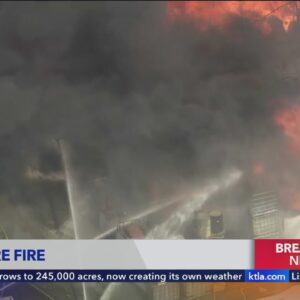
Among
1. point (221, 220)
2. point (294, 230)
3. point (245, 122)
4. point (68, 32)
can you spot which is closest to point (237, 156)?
point (245, 122)

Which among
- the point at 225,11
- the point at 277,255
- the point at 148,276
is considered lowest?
the point at 148,276

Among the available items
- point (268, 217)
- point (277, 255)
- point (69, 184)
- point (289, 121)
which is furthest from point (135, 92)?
point (277, 255)

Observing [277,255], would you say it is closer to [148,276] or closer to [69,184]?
[148,276]

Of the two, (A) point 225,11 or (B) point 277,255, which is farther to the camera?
(B) point 277,255

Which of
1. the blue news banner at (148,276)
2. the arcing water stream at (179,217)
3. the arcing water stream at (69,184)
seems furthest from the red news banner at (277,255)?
the arcing water stream at (69,184)

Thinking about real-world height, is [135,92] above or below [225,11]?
below

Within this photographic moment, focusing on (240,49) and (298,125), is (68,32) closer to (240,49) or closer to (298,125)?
(240,49)

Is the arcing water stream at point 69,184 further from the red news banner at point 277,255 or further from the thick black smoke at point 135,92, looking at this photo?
the red news banner at point 277,255
